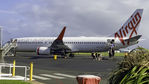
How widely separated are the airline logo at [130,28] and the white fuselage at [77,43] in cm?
257

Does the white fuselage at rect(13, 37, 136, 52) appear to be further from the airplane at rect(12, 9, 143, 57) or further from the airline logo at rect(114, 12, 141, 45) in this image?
the airline logo at rect(114, 12, 141, 45)

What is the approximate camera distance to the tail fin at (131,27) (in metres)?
43.1

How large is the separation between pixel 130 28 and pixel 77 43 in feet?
32.6

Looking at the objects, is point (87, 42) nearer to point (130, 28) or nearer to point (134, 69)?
point (130, 28)

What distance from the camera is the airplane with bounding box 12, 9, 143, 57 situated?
132 feet

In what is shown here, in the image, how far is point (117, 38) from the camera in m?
41.9

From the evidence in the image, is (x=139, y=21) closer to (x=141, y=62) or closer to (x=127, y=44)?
(x=127, y=44)

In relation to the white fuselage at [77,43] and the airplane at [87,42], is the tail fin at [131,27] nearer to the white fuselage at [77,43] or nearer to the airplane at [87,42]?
the airplane at [87,42]

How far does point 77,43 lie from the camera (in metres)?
42.8

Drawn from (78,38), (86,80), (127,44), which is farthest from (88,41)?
(86,80)

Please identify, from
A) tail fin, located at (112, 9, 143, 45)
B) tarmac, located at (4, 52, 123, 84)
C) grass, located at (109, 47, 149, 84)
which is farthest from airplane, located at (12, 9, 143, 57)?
grass, located at (109, 47, 149, 84)

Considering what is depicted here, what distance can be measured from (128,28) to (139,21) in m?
2.27

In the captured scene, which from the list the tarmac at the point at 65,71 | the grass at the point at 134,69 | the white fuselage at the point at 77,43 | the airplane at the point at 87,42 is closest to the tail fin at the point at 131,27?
the airplane at the point at 87,42

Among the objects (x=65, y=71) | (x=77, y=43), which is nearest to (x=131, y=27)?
(x=77, y=43)
